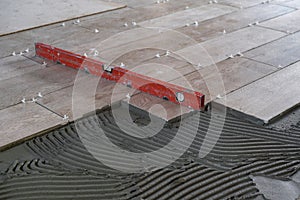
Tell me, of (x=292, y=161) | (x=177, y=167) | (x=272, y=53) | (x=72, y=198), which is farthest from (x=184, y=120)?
(x=272, y=53)

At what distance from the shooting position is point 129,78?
15.0 ft

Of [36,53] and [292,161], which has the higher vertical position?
[36,53]

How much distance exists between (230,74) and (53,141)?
7.10 ft

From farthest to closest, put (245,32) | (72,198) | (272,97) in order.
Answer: (245,32), (272,97), (72,198)

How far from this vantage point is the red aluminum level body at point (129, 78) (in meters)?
4.14

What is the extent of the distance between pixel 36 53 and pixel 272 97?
114 inches

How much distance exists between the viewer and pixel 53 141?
3.71 m

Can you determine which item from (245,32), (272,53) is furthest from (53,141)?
(245,32)

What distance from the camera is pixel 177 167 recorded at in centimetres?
330

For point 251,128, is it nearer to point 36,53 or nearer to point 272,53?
point 272,53

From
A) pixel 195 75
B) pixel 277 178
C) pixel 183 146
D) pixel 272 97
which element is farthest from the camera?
pixel 195 75

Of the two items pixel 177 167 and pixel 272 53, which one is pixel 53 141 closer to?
pixel 177 167

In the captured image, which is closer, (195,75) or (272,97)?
(272,97)

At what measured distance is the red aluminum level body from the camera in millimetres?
4141
